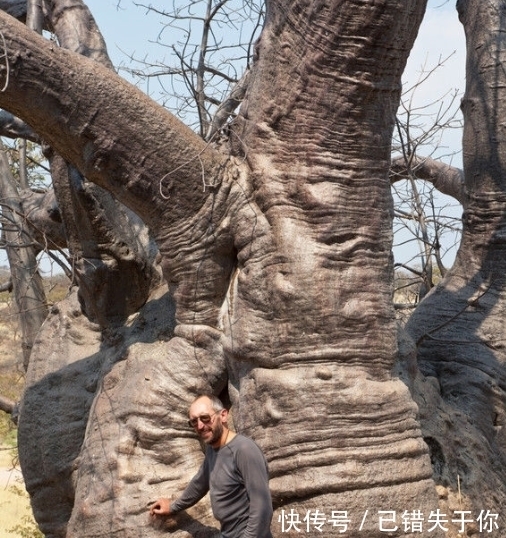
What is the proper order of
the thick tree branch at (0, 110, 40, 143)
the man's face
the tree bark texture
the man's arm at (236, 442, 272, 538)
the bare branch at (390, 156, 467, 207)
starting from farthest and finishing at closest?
1. the bare branch at (390, 156, 467, 207)
2. the thick tree branch at (0, 110, 40, 143)
3. the tree bark texture
4. the man's face
5. the man's arm at (236, 442, 272, 538)

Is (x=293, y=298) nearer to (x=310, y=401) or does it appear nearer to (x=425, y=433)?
(x=310, y=401)

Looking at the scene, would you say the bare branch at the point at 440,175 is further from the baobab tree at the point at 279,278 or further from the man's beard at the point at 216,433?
the man's beard at the point at 216,433

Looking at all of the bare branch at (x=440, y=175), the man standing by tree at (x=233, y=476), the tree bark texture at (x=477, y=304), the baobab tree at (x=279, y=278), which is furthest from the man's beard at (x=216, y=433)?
the bare branch at (x=440, y=175)

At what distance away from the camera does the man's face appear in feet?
10.6

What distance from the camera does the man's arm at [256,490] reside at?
10.1 feet

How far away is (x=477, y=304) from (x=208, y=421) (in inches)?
95.3

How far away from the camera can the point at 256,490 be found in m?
3.10

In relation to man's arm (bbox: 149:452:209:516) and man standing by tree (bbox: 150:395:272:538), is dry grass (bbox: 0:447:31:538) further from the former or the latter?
man standing by tree (bbox: 150:395:272:538)

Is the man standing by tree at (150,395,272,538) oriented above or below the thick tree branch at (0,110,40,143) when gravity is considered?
below

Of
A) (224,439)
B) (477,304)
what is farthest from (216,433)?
(477,304)

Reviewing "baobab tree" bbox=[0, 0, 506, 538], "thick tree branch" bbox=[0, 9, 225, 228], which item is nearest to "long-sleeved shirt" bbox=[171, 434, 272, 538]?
"baobab tree" bbox=[0, 0, 506, 538]

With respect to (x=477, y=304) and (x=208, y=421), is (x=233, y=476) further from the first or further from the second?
(x=477, y=304)

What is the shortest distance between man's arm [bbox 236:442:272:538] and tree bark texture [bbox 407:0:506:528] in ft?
4.42

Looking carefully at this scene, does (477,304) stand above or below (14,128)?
below
